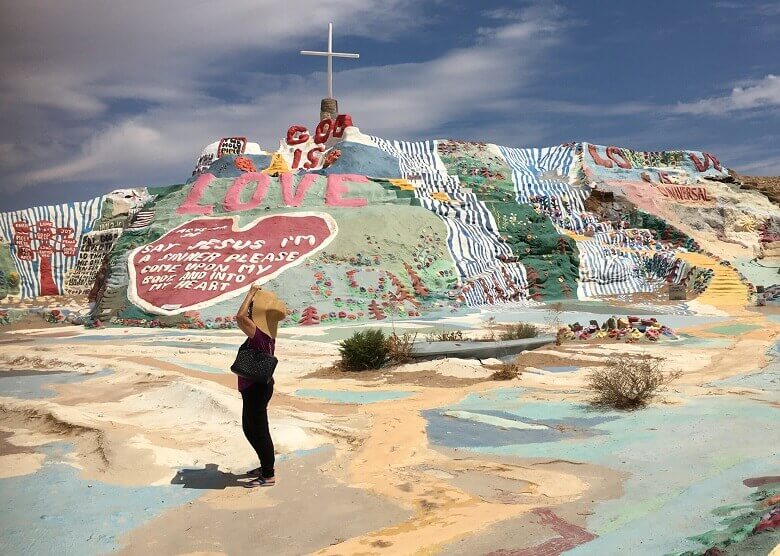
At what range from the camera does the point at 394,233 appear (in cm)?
2455

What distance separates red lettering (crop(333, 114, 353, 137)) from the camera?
33.4 metres

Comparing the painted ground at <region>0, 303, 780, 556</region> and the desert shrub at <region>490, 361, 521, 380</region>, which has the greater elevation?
the desert shrub at <region>490, 361, 521, 380</region>

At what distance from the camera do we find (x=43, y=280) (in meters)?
31.4

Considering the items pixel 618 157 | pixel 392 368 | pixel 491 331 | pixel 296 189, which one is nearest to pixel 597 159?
pixel 618 157

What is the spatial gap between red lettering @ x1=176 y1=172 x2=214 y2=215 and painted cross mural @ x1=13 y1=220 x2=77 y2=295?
8.27 metres

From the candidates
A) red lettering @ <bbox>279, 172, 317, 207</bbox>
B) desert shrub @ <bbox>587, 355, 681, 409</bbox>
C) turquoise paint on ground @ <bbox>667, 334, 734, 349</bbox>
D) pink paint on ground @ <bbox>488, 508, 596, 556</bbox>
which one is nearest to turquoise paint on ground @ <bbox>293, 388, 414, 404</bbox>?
desert shrub @ <bbox>587, 355, 681, 409</bbox>

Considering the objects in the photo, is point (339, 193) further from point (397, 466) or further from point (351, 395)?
point (397, 466)

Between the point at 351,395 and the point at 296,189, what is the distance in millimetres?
18040

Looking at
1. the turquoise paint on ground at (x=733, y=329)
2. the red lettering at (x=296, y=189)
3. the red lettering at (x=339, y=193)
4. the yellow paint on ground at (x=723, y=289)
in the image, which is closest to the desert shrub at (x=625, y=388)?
the turquoise paint on ground at (x=733, y=329)

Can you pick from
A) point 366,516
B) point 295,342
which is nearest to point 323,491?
point 366,516

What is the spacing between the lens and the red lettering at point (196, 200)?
26359mm

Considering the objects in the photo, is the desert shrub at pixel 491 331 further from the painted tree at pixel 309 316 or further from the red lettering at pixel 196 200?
the red lettering at pixel 196 200

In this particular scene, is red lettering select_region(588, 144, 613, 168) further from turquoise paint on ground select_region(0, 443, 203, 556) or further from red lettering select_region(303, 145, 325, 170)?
turquoise paint on ground select_region(0, 443, 203, 556)

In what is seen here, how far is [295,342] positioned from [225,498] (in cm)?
1064
